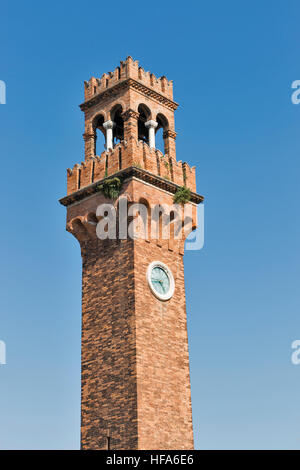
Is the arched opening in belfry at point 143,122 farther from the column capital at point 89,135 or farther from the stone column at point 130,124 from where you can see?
the column capital at point 89,135

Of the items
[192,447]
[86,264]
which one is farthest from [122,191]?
[192,447]

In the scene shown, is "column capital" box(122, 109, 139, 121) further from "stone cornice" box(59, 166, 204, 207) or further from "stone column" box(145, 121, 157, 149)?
"stone cornice" box(59, 166, 204, 207)

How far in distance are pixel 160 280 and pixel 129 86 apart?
10.2 meters

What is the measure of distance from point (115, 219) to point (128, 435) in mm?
10070

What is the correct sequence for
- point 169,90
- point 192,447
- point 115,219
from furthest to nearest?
point 169,90
point 115,219
point 192,447

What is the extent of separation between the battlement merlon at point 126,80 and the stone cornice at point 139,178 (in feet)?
18.1

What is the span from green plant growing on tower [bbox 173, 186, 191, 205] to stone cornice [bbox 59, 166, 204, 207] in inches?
9.0

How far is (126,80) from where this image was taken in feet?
119

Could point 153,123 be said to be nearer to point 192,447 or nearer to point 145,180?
point 145,180

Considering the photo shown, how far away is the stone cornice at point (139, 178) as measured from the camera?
110 feet

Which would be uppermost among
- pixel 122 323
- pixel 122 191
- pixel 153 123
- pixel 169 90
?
pixel 169 90

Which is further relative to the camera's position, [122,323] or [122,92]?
[122,92]

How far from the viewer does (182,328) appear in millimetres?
33781

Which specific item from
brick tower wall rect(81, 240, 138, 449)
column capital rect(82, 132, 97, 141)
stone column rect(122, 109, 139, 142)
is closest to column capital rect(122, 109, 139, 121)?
stone column rect(122, 109, 139, 142)
